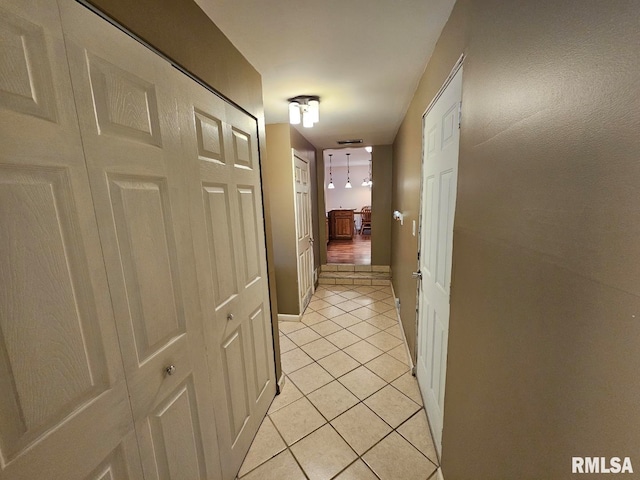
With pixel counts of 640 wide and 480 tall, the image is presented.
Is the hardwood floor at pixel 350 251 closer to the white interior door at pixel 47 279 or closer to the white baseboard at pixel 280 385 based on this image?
the white baseboard at pixel 280 385

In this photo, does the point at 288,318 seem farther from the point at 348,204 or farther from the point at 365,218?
the point at 348,204

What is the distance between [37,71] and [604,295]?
3.85 feet

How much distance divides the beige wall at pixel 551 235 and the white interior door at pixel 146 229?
1076mm

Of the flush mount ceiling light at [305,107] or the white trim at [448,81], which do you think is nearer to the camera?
the white trim at [448,81]

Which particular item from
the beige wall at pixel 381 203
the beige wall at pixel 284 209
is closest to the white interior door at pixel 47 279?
the beige wall at pixel 284 209

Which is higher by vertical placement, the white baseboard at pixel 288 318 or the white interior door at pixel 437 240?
the white interior door at pixel 437 240

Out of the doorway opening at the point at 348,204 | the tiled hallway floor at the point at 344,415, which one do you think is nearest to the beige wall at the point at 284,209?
the tiled hallway floor at the point at 344,415

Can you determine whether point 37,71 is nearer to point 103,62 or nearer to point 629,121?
point 103,62

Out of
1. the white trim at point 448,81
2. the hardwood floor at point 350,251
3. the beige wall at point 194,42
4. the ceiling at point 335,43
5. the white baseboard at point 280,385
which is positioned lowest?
the white baseboard at point 280,385

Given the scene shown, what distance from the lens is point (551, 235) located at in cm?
53

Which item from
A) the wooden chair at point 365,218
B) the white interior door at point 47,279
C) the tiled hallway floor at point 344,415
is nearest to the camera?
the white interior door at point 47,279

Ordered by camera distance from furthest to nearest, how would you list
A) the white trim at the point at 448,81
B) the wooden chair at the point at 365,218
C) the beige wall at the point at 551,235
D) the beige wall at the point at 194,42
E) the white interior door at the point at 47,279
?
the wooden chair at the point at 365,218
the white trim at the point at 448,81
the beige wall at the point at 194,42
the white interior door at the point at 47,279
the beige wall at the point at 551,235

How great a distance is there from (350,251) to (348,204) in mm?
3699

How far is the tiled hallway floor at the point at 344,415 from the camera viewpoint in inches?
55.9
